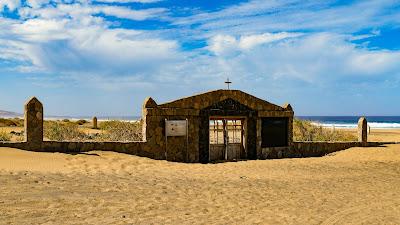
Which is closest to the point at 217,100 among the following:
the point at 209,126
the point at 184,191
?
the point at 209,126

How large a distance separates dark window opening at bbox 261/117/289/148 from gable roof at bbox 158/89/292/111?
616 millimetres

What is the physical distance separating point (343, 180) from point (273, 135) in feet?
21.1

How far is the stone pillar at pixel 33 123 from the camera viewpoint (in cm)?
1573

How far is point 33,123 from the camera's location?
51.8 feet

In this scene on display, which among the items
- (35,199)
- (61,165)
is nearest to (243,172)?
(61,165)

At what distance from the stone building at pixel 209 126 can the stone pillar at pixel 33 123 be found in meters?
4.11

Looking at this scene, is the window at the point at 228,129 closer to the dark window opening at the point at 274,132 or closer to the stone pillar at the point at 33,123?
the dark window opening at the point at 274,132

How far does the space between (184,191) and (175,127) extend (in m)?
7.27

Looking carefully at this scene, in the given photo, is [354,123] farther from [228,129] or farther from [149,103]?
[149,103]

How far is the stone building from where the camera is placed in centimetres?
1816

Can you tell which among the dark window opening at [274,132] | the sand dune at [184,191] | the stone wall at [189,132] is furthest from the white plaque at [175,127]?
the dark window opening at [274,132]

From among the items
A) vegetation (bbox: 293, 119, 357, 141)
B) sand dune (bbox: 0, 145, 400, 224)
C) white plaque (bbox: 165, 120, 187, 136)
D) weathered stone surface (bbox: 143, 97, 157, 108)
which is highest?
weathered stone surface (bbox: 143, 97, 157, 108)

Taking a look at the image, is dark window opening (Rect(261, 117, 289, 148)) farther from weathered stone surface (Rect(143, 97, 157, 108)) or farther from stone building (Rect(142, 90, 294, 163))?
weathered stone surface (Rect(143, 97, 157, 108))

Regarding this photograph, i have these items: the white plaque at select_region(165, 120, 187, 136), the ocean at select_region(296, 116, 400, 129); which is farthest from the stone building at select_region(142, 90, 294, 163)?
the ocean at select_region(296, 116, 400, 129)
